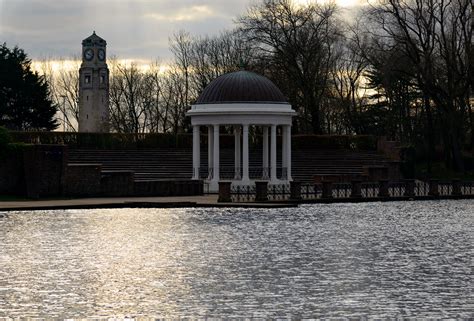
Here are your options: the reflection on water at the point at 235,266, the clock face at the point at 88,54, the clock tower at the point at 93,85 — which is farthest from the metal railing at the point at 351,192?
the clock face at the point at 88,54

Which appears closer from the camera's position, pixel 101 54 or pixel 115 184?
pixel 115 184

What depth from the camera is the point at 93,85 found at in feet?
376

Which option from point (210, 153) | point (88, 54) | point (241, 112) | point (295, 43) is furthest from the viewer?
point (88, 54)

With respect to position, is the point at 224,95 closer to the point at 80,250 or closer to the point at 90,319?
the point at 80,250

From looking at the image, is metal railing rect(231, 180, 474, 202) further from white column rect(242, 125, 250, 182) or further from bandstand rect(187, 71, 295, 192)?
bandstand rect(187, 71, 295, 192)

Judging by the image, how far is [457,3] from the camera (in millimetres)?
72188

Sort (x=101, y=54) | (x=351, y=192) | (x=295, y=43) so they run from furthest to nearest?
(x=101, y=54) → (x=295, y=43) → (x=351, y=192)

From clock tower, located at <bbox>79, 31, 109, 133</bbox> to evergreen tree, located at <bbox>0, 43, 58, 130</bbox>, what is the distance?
24.0 meters

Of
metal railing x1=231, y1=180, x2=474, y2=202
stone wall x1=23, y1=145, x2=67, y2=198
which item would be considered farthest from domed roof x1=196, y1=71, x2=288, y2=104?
stone wall x1=23, y1=145, x2=67, y2=198

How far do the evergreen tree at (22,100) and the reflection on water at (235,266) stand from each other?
4681cm

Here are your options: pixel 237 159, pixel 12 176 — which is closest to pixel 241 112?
→ pixel 237 159

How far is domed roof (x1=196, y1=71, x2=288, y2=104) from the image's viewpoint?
55438 mm

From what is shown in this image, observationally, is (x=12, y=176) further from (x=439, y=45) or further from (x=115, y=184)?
(x=439, y=45)

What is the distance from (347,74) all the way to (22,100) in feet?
101
